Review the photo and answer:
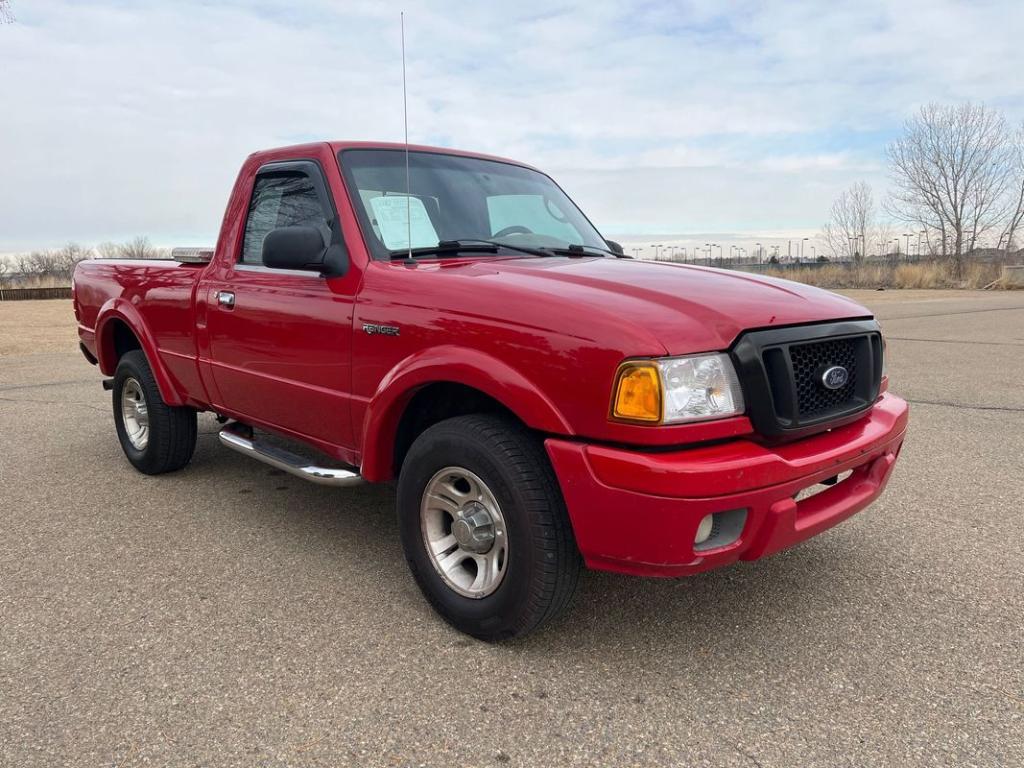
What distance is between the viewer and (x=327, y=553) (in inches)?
142

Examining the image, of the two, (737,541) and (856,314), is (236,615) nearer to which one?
(737,541)

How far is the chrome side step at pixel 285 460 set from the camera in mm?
3223

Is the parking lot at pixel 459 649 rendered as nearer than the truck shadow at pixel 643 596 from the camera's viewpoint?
Yes

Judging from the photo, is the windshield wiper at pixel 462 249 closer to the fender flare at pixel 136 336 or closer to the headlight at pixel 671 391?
the headlight at pixel 671 391

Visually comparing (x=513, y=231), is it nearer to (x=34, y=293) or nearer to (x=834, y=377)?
(x=834, y=377)

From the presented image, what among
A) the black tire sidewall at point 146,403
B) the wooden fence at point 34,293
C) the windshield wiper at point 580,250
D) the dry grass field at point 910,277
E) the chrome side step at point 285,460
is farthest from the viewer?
the wooden fence at point 34,293

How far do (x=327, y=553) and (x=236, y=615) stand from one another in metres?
0.67

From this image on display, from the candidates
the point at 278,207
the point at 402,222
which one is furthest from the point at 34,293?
the point at 402,222

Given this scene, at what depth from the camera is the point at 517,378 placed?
248 centimetres

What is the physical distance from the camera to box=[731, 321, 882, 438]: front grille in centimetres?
237

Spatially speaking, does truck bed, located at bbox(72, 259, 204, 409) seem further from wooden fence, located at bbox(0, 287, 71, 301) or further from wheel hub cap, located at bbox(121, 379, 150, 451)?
wooden fence, located at bbox(0, 287, 71, 301)

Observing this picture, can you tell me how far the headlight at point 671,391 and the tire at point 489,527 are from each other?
1.35ft

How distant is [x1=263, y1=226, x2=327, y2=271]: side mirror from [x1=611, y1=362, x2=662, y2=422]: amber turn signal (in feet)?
4.82

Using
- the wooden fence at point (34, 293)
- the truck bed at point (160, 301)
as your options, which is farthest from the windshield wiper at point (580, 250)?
the wooden fence at point (34, 293)
